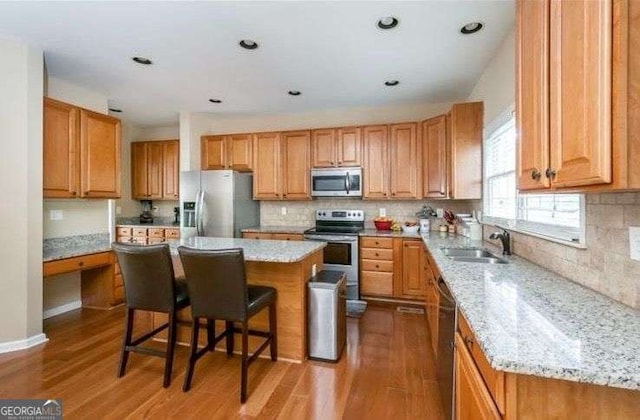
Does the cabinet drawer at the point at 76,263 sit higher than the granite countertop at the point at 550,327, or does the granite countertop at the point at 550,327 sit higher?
the granite countertop at the point at 550,327

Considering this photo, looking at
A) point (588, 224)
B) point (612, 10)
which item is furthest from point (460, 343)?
point (612, 10)

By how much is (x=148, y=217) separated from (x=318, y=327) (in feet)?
13.8

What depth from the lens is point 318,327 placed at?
8.07 feet

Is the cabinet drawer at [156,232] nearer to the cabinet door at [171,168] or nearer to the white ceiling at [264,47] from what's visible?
the cabinet door at [171,168]

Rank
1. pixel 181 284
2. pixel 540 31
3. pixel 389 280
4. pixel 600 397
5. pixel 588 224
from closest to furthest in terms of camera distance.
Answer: pixel 600 397 < pixel 540 31 < pixel 588 224 < pixel 181 284 < pixel 389 280

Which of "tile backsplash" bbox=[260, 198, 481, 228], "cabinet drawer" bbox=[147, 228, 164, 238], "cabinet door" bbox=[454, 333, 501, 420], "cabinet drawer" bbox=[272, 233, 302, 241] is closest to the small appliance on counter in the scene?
"cabinet drawer" bbox=[147, 228, 164, 238]

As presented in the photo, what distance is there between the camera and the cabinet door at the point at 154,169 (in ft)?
17.1

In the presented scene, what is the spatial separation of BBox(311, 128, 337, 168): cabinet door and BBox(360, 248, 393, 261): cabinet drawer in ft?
4.29

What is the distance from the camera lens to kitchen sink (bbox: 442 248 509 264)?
7.48 feet

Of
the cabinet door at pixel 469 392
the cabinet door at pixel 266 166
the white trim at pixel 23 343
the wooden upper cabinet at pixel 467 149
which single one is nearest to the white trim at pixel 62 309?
the white trim at pixel 23 343

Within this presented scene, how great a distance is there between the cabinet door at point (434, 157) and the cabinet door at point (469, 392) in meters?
2.63

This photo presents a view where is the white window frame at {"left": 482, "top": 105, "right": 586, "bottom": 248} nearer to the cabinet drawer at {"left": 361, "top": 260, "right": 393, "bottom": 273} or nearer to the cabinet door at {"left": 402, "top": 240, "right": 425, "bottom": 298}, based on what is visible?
the cabinet door at {"left": 402, "top": 240, "right": 425, "bottom": 298}

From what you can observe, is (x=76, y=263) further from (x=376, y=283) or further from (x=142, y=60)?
(x=376, y=283)

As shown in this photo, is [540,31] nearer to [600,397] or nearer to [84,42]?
[600,397]
